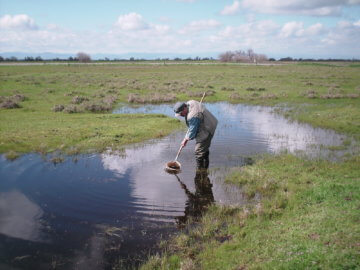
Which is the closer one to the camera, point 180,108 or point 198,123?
point 180,108

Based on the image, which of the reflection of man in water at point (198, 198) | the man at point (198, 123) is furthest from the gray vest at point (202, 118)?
the reflection of man in water at point (198, 198)

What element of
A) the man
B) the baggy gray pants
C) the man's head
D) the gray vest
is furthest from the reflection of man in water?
the man's head

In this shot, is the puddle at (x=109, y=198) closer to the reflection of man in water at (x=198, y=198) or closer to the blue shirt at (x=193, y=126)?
the reflection of man in water at (x=198, y=198)

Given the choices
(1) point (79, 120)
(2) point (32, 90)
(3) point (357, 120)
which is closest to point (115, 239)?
(1) point (79, 120)

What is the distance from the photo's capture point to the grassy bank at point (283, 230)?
17.4 feet

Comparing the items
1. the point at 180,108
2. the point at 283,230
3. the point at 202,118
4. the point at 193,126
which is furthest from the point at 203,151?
the point at 283,230

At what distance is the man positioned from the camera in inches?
397

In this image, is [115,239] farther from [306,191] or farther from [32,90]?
[32,90]

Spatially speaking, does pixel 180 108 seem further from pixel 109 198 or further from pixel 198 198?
pixel 109 198

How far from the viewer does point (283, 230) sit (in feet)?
21.1

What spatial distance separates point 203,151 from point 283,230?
4.69 m

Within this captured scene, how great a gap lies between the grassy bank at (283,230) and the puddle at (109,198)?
2.27 feet

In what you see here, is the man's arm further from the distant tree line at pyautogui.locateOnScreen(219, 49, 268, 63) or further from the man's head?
the distant tree line at pyautogui.locateOnScreen(219, 49, 268, 63)

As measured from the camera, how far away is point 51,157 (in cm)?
1203
